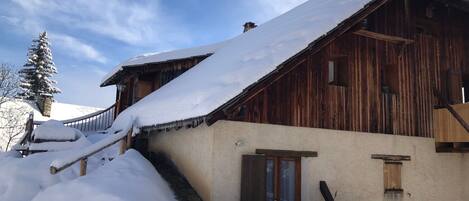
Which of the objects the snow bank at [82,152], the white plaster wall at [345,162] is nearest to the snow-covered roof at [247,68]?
the white plaster wall at [345,162]

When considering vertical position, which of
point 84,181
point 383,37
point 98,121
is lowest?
point 84,181

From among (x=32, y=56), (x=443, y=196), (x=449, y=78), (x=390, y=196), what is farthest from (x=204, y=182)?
(x=32, y=56)

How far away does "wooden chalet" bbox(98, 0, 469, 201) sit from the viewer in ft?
30.2

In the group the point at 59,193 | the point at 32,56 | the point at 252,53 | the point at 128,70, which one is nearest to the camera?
the point at 59,193

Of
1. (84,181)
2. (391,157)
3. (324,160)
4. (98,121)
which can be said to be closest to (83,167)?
(84,181)

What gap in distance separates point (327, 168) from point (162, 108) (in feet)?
15.2

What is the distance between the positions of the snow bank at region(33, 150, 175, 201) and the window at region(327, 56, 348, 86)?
17.4 feet

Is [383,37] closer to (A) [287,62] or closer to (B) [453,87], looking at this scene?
(B) [453,87]

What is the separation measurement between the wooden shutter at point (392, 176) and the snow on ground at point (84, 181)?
6.05 metres

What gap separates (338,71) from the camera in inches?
453

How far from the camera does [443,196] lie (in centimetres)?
1218

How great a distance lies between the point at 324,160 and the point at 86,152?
5734mm

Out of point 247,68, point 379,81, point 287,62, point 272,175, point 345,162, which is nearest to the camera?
point 287,62

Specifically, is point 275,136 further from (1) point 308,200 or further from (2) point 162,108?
(2) point 162,108
